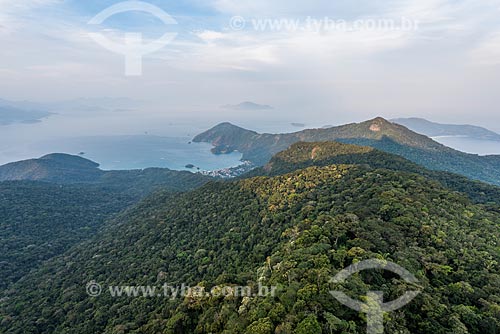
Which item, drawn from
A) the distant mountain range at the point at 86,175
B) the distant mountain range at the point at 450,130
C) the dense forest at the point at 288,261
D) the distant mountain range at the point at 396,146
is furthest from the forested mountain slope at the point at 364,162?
the distant mountain range at the point at 450,130

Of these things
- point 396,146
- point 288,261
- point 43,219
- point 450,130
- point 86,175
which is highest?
point 450,130

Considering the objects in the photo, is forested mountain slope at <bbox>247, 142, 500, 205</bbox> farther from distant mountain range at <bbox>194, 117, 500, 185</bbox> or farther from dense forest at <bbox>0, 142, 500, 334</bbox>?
distant mountain range at <bbox>194, 117, 500, 185</bbox>

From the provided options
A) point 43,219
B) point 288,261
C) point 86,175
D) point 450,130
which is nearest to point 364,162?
point 288,261

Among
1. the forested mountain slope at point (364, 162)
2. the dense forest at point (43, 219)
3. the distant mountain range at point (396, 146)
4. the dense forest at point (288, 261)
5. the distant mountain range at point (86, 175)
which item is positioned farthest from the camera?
the distant mountain range at point (86, 175)

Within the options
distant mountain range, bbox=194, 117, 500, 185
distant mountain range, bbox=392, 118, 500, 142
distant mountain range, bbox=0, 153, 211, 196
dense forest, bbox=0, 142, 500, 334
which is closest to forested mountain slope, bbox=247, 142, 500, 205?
dense forest, bbox=0, 142, 500, 334

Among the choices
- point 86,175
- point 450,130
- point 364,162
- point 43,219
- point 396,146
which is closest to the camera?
point 364,162

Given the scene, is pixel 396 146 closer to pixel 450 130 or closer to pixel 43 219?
pixel 43 219

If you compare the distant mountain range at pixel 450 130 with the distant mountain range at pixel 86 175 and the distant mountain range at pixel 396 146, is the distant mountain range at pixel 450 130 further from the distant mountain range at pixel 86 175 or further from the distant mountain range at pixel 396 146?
the distant mountain range at pixel 86 175
